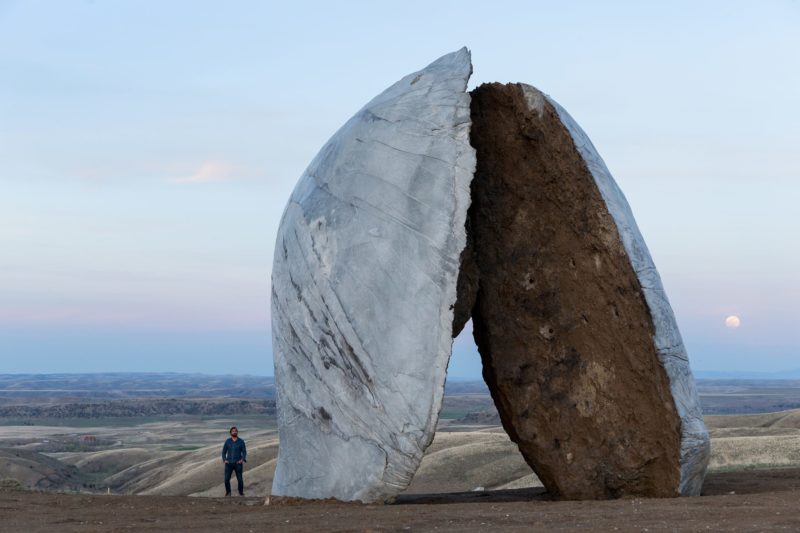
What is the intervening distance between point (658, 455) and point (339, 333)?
14.0 ft

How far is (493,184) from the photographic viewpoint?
14172 millimetres

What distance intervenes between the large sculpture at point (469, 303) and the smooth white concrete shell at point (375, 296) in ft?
0.07

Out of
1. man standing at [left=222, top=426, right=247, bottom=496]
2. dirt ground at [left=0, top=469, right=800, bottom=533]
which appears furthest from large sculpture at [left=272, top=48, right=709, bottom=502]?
man standing at [left=222, top=426, right=247, bottom=496]

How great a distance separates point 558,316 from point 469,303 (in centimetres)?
140

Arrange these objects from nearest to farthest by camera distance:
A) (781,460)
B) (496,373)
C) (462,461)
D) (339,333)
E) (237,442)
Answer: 1. (339,333)
2. (496,373)
3. (237,442)
4. (781,460)
5. (462,461)

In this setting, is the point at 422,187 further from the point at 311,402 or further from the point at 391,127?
the point at 311,402

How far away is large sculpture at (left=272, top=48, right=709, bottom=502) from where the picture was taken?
1171 cm

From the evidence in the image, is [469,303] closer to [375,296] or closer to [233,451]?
[375,296]

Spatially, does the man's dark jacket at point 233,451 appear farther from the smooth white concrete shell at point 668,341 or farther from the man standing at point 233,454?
the smooth white concrete shell at point 668,341

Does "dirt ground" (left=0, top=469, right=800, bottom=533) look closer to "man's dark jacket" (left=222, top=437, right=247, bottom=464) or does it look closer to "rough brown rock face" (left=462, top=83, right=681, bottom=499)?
"rough brown rock face" (left=462, top=83, right=681, bottom=499)

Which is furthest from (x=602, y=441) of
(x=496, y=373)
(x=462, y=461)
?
(x=462, y=461)

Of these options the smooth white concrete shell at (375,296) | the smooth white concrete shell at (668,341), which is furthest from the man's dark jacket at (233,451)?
the smooth white concrete shell at (668,341)

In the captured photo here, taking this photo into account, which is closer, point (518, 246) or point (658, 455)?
point (658, 455)

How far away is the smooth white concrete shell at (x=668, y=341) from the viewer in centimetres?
1243
